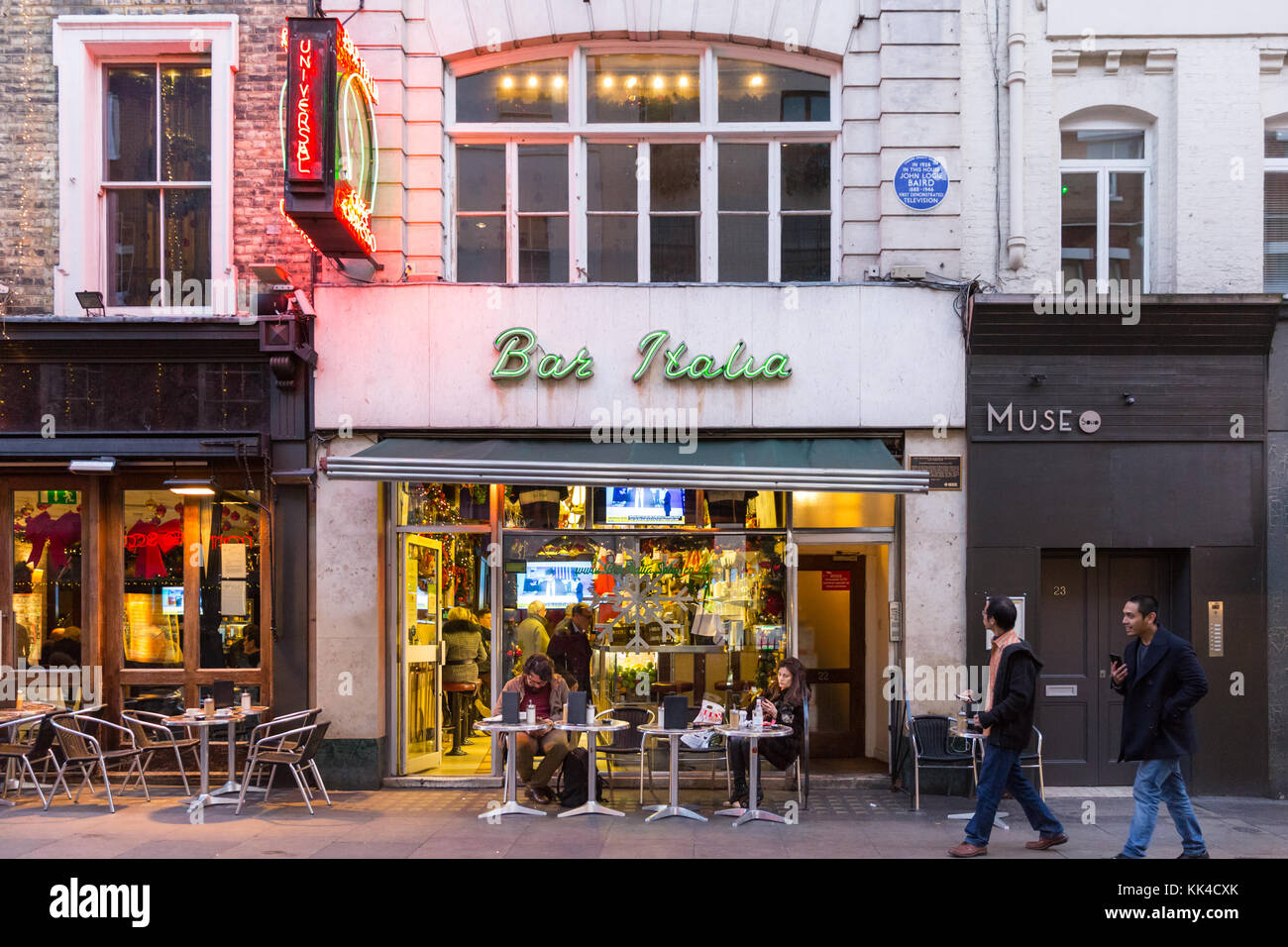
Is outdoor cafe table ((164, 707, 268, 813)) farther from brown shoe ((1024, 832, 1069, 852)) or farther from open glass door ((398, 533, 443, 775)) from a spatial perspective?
brown shoe ((1024, 832, 1069, 852))

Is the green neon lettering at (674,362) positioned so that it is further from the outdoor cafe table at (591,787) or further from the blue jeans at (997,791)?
the blue jeans at (997,791)

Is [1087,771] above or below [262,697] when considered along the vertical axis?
below

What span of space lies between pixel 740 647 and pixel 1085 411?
421 cm

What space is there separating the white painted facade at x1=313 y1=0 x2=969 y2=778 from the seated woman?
155 centimetres

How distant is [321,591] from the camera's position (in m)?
11.2

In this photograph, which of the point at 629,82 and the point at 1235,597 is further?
the point at 629,82

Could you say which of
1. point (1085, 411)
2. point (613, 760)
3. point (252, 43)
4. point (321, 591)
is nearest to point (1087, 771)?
point (1085, 411)

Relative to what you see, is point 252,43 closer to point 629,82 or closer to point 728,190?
point 629,82

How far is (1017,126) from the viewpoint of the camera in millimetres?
11234

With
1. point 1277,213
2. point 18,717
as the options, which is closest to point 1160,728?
point 1277,213

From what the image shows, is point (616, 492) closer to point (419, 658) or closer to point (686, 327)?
point (686, 327)

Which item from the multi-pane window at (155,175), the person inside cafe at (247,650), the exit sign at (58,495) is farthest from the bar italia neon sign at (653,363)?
the exit sign at (58,495)

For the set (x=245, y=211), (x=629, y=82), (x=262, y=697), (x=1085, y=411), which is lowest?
(x=262, y=697)

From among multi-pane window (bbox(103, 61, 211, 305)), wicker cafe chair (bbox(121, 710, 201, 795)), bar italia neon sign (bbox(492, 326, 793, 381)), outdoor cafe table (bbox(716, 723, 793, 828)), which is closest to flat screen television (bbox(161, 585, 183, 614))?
wicker cafe chair (bbox(121, 710, 201, 795))
